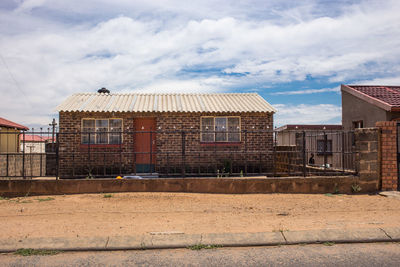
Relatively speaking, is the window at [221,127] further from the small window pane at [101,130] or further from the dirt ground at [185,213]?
the dirt ground at [185,213]

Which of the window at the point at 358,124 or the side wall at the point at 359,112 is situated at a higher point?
the side wall at the point at 359,112

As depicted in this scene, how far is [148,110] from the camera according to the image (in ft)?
50.1

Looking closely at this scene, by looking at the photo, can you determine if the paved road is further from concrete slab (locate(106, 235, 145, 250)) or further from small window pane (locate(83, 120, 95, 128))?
small window pane (locate(83, 120, 95, 128))

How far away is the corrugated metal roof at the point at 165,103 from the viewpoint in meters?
15.5

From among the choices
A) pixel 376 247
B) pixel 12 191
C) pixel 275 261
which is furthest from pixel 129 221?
pixel 12 191

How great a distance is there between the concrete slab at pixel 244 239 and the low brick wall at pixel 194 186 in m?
3.73

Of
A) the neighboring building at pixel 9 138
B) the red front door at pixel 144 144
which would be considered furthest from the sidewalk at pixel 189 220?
the neighboring building at pixel 9 138

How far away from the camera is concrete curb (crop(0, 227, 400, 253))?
4.71 meters

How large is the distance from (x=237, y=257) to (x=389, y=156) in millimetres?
6023

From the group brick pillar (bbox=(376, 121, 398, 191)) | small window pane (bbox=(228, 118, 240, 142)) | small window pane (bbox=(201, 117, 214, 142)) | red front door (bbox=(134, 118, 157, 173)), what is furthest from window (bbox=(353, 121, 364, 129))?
red front door (bbox=(134, 118, 157, 173))

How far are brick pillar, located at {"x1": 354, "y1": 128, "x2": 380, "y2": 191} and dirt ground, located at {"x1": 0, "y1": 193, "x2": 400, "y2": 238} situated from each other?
1.75ft

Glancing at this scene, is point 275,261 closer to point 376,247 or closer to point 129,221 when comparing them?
point 376,247

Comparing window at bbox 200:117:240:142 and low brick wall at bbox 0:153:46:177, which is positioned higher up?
window at bbox 200:117:240:142

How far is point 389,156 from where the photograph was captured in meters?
8.54
